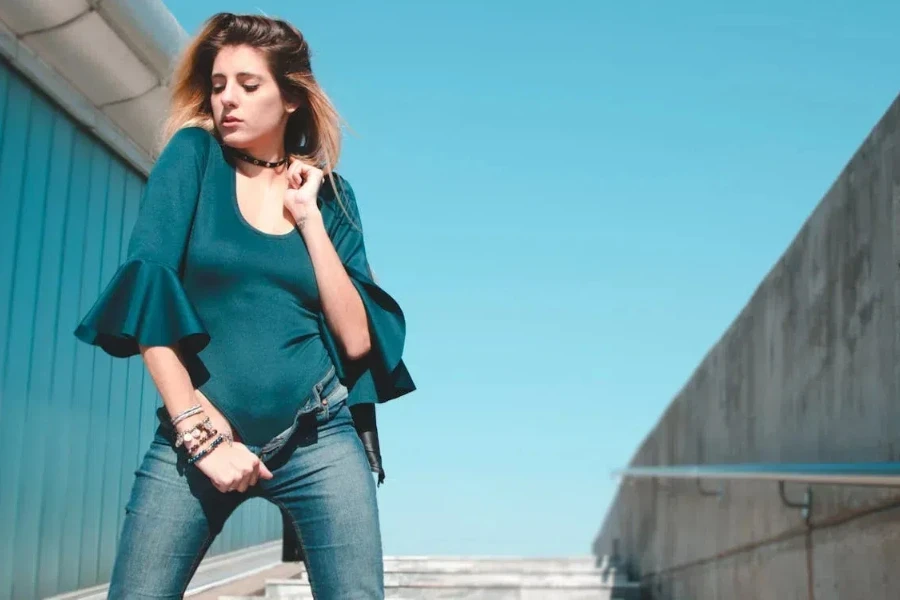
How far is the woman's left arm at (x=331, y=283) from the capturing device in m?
1.86

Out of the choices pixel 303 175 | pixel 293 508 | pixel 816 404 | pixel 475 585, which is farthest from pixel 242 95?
pixel 475 585

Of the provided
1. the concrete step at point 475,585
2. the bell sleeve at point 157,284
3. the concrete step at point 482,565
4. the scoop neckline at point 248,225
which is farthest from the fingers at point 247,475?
the concrete step at point 482,565

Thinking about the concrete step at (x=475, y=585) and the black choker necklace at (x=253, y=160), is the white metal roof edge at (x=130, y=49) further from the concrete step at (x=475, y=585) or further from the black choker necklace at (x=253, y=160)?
the black choker necklace at (x=253, y=160)

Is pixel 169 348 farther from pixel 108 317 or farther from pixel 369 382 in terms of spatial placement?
pixel 369 382

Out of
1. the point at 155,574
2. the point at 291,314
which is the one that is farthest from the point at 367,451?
the point at 155,574

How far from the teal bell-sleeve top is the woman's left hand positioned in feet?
Result: 0.14

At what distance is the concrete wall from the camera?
2.76 metres

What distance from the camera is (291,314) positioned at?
1.84m

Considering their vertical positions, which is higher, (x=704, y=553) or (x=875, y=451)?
(x=875, y=451)

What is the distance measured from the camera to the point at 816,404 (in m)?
3.30

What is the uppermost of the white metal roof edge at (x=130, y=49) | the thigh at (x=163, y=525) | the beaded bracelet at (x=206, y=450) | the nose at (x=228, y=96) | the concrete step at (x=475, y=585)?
the white metal roof edge at (x=130, y=49)

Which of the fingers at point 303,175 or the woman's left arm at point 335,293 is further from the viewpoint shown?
the fingers at point 303,175

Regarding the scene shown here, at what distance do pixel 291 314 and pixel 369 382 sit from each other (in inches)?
7.1

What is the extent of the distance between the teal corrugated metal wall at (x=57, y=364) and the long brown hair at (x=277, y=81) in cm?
270
